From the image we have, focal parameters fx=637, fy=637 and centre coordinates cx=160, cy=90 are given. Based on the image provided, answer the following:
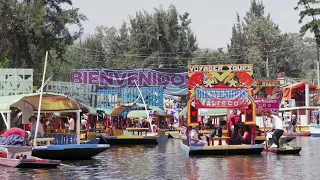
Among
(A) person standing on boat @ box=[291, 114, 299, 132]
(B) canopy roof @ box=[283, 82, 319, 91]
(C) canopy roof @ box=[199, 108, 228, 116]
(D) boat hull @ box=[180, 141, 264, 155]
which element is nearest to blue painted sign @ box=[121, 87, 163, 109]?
(A) person standing on boat @ box=[291, 114, 299, 132]

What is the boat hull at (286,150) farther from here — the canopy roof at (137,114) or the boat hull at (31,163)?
the canopy roof at (137,114)

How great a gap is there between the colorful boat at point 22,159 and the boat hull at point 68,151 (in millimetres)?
913

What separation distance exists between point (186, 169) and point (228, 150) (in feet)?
17.3

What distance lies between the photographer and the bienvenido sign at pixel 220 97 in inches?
1011

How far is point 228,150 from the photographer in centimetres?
2614

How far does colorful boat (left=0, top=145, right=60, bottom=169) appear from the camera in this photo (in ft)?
67.2

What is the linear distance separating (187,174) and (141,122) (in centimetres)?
3412

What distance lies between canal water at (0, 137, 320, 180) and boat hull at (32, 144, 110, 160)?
42cm

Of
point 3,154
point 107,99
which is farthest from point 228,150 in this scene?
point 107,99

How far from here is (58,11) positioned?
45.9m

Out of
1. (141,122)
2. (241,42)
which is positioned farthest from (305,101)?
(241,42)

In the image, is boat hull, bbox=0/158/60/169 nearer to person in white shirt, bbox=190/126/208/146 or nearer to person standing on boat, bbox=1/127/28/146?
person standing on boat, bbox=1/127/28/146

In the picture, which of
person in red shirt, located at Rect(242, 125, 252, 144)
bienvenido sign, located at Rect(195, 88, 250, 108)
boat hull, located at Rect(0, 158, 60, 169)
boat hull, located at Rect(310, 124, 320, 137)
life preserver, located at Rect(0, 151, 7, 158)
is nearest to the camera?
boat hull, located at Rect(0, 158, 60, 169)

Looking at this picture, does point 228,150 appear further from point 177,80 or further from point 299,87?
point 177,80
